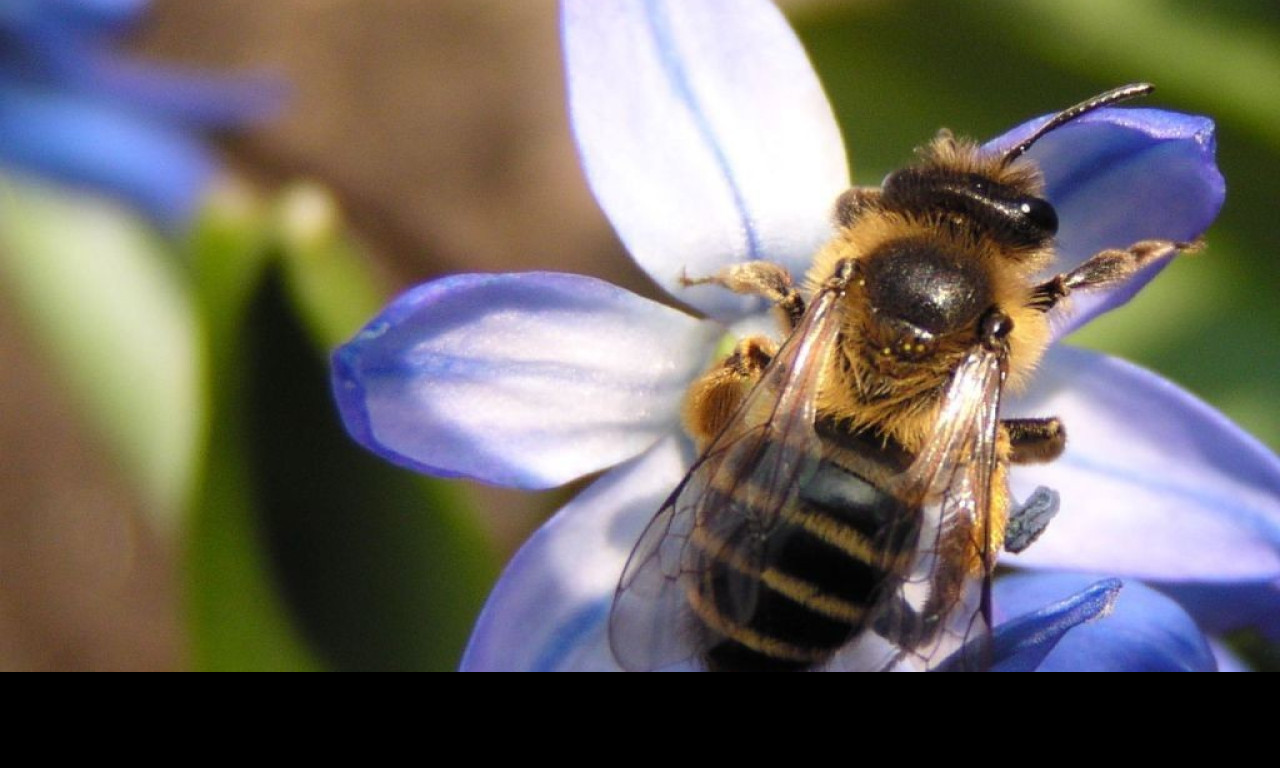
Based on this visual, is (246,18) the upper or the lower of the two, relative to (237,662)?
upper

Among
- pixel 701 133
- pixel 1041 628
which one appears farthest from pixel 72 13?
pixel 1041 628

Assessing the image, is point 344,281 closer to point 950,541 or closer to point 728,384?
point 728,384

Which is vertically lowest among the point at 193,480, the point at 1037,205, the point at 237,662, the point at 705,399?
the point at 237,662

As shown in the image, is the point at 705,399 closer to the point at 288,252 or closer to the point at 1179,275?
the point at 288,252

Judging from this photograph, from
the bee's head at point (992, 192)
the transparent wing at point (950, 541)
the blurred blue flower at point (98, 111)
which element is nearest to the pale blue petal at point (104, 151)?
the blurred blue flower at point (98, 111)

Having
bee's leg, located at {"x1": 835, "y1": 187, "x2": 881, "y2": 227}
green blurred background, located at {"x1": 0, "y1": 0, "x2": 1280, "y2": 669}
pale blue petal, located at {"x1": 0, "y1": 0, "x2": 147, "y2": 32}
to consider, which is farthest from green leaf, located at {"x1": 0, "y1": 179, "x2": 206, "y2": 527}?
bee's leg, located at {"x1": 835, "y1": 187, "x2": 881, "y2": 227}

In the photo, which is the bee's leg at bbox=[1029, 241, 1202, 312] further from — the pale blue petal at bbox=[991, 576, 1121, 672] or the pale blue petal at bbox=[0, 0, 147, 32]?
the pale blue petal at bbox=[0, 0, 147, 32]

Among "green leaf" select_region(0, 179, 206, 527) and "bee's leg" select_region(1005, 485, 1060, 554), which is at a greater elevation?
"bee's leg" select_region(1005, 485, 1060, 554)
